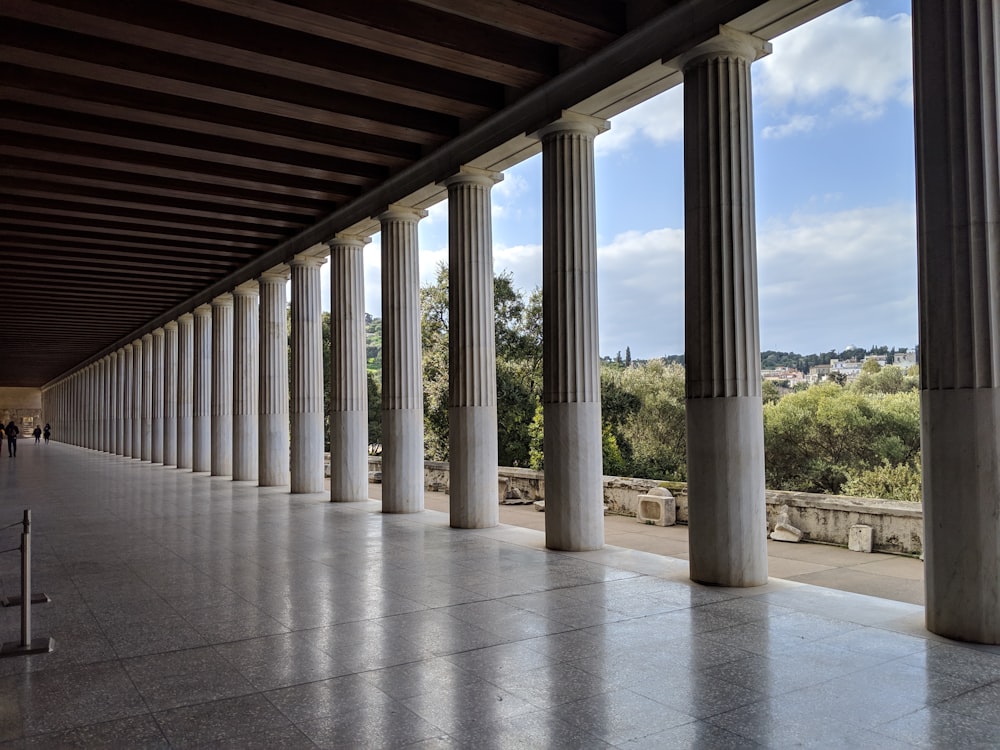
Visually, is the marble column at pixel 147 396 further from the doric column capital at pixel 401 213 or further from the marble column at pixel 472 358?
the marble column at pixel 472 358

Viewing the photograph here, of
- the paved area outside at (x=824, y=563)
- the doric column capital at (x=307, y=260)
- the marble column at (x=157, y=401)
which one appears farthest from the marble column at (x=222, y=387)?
the paved area outside at (x=824, y=563)

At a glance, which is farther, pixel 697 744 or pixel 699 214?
pixel 699 214

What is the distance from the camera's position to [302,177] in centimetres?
1688

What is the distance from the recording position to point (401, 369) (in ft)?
55.9

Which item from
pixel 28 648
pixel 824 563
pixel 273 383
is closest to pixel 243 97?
pixel 28 648

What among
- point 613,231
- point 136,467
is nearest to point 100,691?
point 136,467

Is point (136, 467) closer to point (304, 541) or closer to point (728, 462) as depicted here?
point (304, 541)

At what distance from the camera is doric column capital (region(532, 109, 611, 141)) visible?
12016mm

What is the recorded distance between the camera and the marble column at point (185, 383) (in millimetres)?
33969

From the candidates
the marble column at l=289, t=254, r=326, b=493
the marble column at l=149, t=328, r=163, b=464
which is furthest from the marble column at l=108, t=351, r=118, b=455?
the marble column at l=289, t=254, r=326, b=493

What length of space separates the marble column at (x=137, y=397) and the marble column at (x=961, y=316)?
4336 centimetres

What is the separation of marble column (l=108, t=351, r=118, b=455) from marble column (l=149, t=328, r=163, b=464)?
38.7 ft

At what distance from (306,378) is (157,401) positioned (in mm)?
21239

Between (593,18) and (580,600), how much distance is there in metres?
7.57
